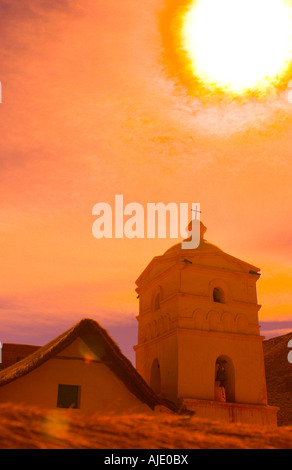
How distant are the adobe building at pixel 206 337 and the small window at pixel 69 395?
6.02m

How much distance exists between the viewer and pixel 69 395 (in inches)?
567

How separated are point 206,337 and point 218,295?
7.69 ft

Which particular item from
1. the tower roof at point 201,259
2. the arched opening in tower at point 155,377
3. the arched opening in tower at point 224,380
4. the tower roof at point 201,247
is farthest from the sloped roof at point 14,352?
the arched opening in tower at point 224,380

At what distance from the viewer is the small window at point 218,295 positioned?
22.4 metres

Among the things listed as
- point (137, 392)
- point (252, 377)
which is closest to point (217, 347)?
point (252, 377)

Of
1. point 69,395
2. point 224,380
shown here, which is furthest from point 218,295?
point 69,395

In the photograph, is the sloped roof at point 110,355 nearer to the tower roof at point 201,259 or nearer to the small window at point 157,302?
the tower roof at point 201,259

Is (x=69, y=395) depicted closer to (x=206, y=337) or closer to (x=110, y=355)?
(x=110, y=355)

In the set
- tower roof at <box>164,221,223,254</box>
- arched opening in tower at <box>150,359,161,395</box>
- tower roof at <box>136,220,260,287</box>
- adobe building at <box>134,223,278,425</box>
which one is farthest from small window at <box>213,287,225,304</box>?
arched opening in tower at <box>150,359,161,395</box>

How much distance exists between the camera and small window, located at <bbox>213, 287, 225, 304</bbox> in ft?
73.6

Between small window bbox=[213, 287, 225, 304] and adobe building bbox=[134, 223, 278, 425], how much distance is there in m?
0.04

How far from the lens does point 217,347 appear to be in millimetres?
21141

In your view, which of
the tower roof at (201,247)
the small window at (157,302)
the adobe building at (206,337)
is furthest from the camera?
the small window at (157,302)

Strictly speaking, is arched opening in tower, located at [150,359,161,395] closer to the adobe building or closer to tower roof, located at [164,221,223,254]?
the adobe building
